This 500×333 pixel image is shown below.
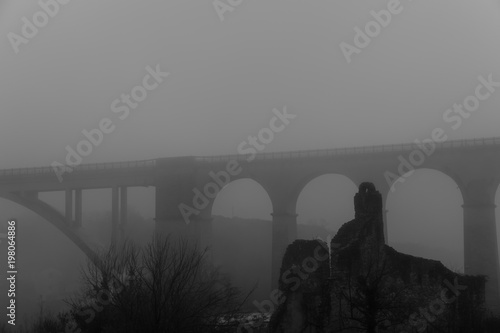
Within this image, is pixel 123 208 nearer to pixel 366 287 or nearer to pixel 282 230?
pixel 282 230

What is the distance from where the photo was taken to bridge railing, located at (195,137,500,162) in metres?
32.6

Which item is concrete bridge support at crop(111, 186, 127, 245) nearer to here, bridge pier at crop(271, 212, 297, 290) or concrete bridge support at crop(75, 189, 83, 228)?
concrete bridge support at crop(75, 189, 83, 228)

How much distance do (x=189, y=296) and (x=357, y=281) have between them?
4.06 meters


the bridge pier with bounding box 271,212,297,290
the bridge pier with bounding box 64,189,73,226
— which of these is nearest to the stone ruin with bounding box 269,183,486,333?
the bridge pier with bounding box 271,212,297,290

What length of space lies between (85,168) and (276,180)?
1401 cm

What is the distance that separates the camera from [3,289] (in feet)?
152

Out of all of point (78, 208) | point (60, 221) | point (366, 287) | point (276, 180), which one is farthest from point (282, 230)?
point (366, 287)

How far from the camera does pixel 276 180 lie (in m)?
37.8

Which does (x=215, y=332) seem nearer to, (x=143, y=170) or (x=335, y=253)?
(x=335, y=253)

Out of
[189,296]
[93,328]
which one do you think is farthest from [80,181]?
[189,296]

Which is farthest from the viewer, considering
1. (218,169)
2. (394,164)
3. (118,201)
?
(118,201)

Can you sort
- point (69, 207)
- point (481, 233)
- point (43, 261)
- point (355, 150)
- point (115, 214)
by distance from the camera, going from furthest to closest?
1. point (43, 261)
2. point (69, 207)
3. point (115, 214)
4. point (355, 150)
5. point (481, 233)

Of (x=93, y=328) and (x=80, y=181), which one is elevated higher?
(x=80, y=181)

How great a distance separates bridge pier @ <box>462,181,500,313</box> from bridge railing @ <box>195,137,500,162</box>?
1983mm
